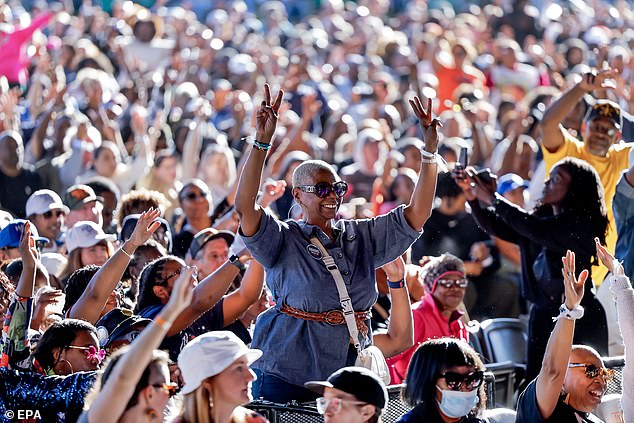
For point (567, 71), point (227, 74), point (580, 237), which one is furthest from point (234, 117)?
point (580, 237)

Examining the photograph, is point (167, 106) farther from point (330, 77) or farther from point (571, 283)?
point (571, 283)

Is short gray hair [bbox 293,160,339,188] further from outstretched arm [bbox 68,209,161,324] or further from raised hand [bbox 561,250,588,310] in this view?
raised hand [bbox 561,250,588,310]

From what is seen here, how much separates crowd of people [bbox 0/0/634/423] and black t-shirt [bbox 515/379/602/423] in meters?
0.01

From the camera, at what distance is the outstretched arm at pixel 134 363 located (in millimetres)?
4848

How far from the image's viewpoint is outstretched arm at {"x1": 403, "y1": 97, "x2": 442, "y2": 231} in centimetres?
672

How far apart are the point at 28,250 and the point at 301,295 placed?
1443 mm

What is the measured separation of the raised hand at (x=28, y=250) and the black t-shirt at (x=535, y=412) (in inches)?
101

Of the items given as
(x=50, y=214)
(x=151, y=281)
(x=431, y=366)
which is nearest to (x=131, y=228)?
(x=50, y=214)

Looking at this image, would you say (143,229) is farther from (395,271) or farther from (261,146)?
(395,271)

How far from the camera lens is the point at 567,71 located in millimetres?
18453

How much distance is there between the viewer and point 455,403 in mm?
5844

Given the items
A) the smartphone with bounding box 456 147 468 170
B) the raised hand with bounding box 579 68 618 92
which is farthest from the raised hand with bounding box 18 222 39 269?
the raised hand with bounding box 579 68 618 92

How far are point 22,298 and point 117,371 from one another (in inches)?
73.7

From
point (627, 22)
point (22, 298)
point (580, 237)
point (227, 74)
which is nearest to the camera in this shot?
point (22, 298)
